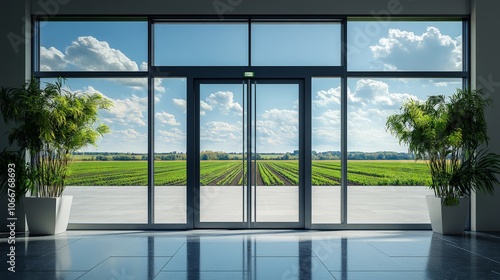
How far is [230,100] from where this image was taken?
8141mm

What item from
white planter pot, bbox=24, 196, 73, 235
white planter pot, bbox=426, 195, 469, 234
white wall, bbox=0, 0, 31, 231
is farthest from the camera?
white wall, bbox=0, 0, 31, 231

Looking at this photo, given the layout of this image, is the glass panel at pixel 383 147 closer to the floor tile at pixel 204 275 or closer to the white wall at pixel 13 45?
the floor tile at pixel 204 275

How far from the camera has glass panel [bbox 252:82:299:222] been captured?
8.02 meters

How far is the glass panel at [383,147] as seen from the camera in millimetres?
8172

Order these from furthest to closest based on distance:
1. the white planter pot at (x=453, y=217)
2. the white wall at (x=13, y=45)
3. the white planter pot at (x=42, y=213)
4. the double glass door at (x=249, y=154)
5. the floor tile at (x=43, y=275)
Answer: the double glass door at (x=249, y=154) < the white wall at (x=13, y=45) < the white planter pot at (x=453, y=217) < the white planter pot at (x=42, y=213) < the floor tile at (x=43, y=275)

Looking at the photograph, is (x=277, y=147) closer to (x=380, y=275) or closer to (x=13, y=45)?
(x=380, y=275)

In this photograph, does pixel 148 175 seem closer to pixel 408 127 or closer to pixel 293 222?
pixel 293 222

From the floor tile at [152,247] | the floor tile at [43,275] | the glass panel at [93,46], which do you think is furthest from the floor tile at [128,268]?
the glass panel at [93,46]

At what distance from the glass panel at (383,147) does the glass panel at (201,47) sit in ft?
6.61

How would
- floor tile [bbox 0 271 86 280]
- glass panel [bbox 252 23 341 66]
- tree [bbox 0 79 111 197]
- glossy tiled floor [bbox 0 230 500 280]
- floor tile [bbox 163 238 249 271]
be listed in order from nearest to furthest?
1. floor tile [bbox 0 271 86 280]
2. glossy tiled floor [bbox 0 230 500 280]
3. floor tile [bbox 163 238 249 271]
4. tree [bbox 0 79 111 197]
5. glass panel [bbox 252 23 341 66]

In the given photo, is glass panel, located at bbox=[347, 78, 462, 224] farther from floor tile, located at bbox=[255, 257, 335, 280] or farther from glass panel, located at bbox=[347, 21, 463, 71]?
floor tile, located at bbox=[255, 257, 335, 280]

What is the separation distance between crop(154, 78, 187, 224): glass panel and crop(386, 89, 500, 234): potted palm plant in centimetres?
358

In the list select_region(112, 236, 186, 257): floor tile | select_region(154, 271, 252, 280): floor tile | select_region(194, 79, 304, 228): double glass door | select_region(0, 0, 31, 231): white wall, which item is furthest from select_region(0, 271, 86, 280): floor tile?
select_region(0, 0, 31, 231): white wall

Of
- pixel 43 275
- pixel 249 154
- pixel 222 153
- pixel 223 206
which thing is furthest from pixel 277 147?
pixel 43 275
